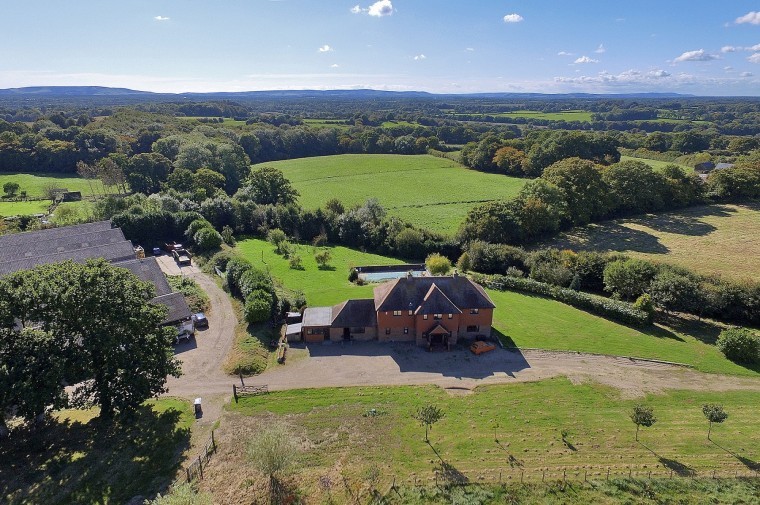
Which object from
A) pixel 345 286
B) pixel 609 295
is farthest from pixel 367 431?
pixel 609 295

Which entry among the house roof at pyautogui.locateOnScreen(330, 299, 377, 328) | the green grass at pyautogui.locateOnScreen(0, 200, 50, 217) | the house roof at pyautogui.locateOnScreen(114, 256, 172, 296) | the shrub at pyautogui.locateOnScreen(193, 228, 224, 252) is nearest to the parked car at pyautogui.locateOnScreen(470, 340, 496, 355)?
the house roof at pyautogui.locateOnScreen(330, 299, 377, 328)

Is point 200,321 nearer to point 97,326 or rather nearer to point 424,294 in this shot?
point 97,326

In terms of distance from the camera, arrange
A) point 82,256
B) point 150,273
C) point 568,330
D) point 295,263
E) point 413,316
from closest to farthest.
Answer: point 413,316, point 568,330, point 150,273, point 82,256, point 295,263

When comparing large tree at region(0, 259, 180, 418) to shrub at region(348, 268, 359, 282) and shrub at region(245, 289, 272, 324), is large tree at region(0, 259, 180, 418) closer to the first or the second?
shrub at region(245, 289, 272, 324)

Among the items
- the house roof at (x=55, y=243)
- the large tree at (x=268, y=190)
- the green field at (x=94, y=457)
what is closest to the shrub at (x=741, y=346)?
the green field at (x=94, y=457)

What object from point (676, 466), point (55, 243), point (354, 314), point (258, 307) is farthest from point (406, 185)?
point (676, 466)

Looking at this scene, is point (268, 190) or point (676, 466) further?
point (268, 190)
